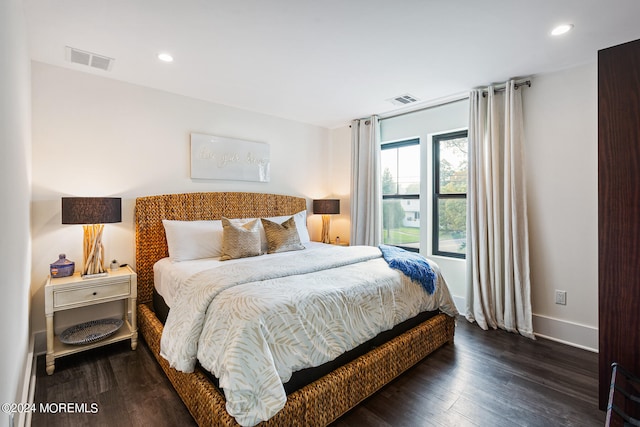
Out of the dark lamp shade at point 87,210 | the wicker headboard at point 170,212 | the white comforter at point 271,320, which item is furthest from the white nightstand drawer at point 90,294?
the white comforter at point 271,320

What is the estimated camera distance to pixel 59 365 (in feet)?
7.77

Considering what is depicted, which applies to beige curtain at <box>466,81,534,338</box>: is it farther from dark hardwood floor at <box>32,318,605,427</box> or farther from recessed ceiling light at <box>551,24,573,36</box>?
recessed ceiling light at <box>551,24,573,36</box>

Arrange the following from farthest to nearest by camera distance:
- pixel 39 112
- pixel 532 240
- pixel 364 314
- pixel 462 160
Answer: pixel 462 160 → pixel 532 240 → pixel 39 112 → pixel 364 314

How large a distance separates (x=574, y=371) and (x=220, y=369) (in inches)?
101

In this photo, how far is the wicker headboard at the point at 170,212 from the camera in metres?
3.00

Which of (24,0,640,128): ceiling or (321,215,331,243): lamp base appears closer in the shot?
(24,0,640,128): ceiling

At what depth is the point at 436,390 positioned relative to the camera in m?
2.06

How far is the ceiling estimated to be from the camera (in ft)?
6.11

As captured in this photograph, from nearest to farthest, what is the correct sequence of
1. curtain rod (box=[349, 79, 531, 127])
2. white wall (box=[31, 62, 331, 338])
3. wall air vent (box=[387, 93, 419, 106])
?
white wall (box=[31, 62, 331, 338]) → curtain rod (box=[349, 79, 531, 127]) → wall air vent (box=[387, 93, 419, 106])

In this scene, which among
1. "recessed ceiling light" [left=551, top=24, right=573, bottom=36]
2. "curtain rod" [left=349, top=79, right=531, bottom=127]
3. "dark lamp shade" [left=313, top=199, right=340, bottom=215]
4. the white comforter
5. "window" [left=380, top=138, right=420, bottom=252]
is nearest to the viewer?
the white comforter

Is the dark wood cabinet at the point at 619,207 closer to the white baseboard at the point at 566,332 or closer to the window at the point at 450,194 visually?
the white baseboard at the point at 566,332

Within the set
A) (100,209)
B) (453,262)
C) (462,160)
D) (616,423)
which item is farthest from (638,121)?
(100,209)

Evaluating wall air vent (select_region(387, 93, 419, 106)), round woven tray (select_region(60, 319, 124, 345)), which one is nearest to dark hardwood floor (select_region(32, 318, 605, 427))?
round woven tray (select_region(60, 319, 124, 345))

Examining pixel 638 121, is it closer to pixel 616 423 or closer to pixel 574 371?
pixel 616 423
